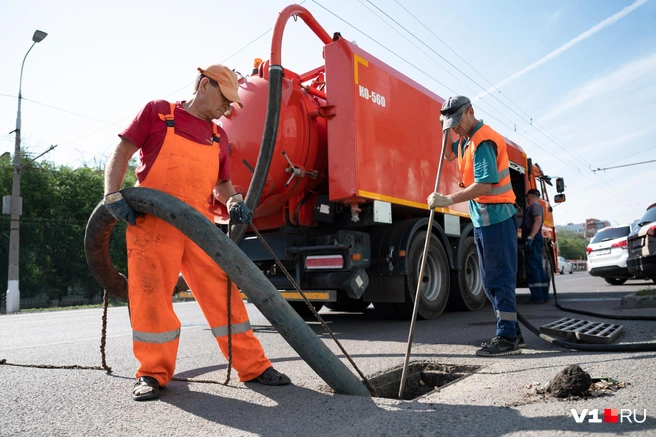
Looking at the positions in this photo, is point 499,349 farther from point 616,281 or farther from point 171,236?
point 616,281

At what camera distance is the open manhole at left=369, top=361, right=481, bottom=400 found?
2.99m

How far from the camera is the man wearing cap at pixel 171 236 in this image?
2.65m

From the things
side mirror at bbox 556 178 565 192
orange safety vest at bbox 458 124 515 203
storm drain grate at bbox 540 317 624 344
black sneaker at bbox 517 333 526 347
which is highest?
side mirror at bbox 556 178 565 192

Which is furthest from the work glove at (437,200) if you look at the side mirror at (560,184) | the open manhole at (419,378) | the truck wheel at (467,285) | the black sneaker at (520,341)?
the side mirror at (560,184)

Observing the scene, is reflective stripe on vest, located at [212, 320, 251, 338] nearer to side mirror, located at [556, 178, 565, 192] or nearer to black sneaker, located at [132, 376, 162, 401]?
black sneaker, located at [132, 376, 162, 401]

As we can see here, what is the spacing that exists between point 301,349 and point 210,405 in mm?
534

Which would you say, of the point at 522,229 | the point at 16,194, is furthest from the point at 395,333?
the point at 16,194

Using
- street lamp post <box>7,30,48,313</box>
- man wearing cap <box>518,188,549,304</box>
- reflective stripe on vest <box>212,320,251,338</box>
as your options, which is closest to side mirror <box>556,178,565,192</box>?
man wearing cap <box>518,188,549,304</box>

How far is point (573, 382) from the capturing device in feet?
7.33

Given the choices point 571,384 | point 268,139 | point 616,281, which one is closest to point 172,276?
point 268,139

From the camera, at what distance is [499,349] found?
3449mm

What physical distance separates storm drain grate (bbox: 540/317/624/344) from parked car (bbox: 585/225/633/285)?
29.0 ft

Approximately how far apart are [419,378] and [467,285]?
3655 mm

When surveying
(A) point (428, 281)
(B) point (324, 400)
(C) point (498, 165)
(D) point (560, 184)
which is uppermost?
(D) point (560, 184)
